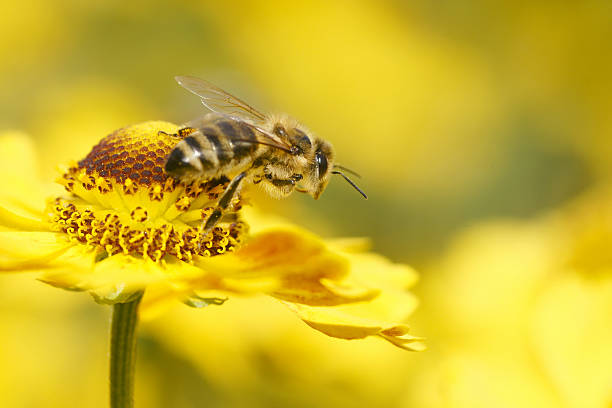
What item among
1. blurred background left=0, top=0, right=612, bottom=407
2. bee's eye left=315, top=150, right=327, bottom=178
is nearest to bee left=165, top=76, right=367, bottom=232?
bee's eye left=315, top=150, right=327, bottom=178

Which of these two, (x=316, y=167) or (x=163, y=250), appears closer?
(x=163, y=250)

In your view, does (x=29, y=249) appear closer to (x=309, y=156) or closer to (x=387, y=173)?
(x=309, y=156)

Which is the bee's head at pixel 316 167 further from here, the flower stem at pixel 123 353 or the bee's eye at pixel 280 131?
the flower stem at pixel 123 353

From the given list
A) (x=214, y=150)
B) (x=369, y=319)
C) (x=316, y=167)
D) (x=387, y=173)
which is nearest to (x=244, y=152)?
(x=214, y=150)

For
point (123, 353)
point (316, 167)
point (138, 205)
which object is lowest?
point (123, 353)

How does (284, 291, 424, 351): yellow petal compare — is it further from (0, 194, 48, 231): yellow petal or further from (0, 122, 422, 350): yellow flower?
(0, 194, 48, 231): yellow petal

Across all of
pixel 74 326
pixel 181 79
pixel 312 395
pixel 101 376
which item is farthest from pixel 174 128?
pixel 74 326
